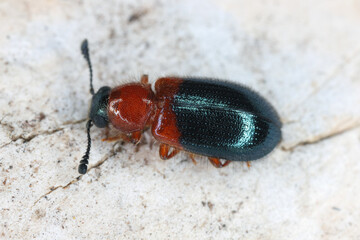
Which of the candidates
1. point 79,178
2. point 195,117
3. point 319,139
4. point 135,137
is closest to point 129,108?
point 135,137

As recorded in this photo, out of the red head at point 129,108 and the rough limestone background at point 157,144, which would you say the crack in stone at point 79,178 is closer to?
the rough limestone background at point 157,144

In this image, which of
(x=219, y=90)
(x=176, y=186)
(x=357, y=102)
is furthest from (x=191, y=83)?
(x=357, y=102)

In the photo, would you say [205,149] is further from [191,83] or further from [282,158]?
[282,158]

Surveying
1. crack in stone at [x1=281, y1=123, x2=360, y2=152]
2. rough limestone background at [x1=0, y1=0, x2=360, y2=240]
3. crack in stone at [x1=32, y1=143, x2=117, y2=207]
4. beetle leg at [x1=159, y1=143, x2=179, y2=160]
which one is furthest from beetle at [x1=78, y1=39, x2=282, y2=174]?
crack in stone at [x1=281, y1=123, x2=360, y2=152]

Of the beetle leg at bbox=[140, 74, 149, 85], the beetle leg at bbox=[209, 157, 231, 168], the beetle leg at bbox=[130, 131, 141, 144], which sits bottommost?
the beetle leg at bbox=[209, 157, 231, 168]

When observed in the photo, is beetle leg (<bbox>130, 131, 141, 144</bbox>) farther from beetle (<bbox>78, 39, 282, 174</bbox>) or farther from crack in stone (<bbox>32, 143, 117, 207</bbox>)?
crack in stone (<bbox>32, 143, 117, 207</bbox>)

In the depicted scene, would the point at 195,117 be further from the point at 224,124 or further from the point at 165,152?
the point at 165,152

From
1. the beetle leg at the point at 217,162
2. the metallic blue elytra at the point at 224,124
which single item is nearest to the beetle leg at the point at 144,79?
the metallic blue elytra at the point at 224,124
